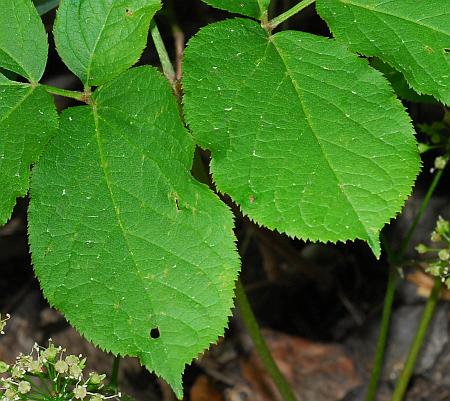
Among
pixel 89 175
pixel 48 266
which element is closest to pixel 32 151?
pixel 89 175

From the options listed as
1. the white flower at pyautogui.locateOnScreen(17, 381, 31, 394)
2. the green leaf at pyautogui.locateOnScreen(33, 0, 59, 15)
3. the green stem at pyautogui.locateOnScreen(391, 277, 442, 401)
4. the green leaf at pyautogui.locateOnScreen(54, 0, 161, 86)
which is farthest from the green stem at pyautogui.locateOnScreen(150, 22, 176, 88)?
the green stem at pyautogui.locateOnScreen(391, 277, 442, 401)

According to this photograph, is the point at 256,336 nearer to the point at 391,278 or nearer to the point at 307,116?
the point at 391,278

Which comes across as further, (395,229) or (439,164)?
(395,229)

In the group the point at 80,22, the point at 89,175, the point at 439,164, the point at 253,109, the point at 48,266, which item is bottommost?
A: the point at 439,164

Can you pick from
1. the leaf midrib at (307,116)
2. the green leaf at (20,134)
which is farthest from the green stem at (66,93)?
the leaf midrib at (307,116)

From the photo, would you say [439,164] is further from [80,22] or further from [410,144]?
[80,22]

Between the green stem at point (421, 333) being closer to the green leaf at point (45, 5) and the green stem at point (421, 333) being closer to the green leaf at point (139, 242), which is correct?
the green leaf at point (139, 242)
